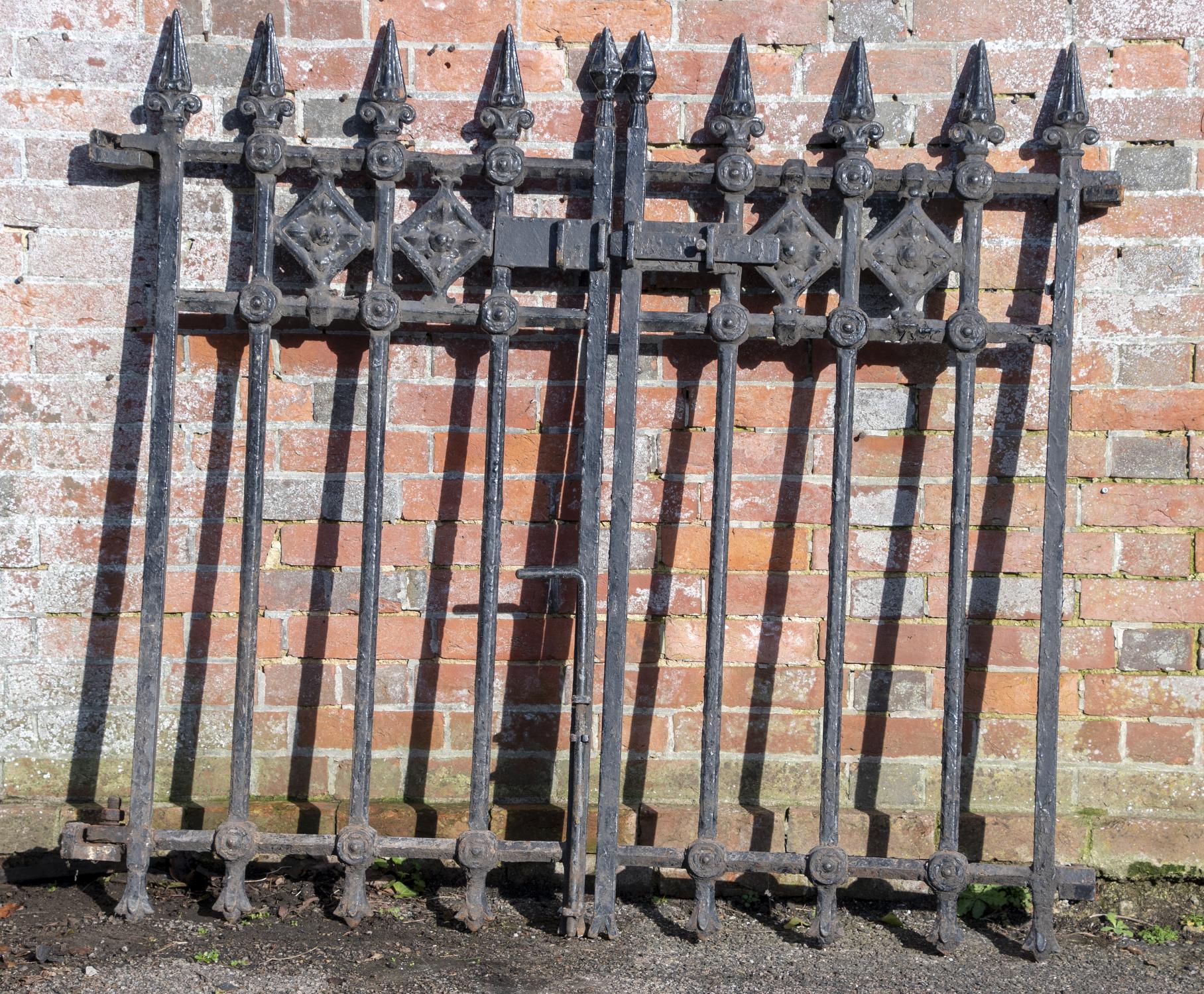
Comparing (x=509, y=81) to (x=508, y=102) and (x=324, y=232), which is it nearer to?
(x=508, y=102)

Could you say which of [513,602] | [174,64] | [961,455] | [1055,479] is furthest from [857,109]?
[174,64]

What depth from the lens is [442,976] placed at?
2.21 m

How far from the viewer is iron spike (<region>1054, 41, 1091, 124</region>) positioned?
93.3 inches

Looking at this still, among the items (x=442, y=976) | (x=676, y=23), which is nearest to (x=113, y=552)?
(x=442, y=976)

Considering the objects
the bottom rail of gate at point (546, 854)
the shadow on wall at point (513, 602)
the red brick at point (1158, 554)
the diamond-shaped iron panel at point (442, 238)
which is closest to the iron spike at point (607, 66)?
the diamond-shaped iron panel at point (442, 238)

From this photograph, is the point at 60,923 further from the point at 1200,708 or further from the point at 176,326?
the point at 1200,708

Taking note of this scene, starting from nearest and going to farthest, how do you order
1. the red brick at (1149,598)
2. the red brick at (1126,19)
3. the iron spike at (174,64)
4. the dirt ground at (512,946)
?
the dirt ground at (512,946)
the iron spike at (174,64)
the red brick at (1126,19)
the red brick at (1149,598)

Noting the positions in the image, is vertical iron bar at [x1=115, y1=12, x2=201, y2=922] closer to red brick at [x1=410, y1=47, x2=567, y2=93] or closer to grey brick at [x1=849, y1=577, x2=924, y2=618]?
red brick at [x1=410, y1=47, x2=567, y2=93]

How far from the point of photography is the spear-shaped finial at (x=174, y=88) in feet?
7.65

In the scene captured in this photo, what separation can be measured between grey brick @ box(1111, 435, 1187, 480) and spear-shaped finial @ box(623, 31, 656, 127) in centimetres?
135

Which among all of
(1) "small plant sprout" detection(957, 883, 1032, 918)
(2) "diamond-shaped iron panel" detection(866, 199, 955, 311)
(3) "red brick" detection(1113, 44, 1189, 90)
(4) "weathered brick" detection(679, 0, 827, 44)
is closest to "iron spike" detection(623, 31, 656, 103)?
(4) "weathered brick" detection(679, 0, 827, 44)

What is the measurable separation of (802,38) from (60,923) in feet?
8.61

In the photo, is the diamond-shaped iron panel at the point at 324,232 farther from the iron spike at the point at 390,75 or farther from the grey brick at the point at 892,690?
the grey brick at the point at 892,690

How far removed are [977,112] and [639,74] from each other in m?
0.76
